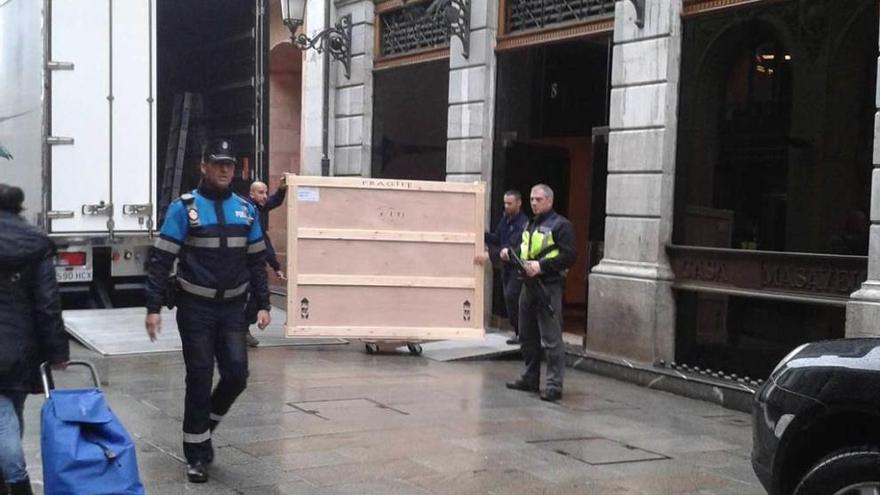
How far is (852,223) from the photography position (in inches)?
333

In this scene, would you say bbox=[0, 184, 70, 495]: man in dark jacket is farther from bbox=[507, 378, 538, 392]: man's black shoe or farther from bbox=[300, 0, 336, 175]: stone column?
bbox=[300, 0, 336, 175]: stone column

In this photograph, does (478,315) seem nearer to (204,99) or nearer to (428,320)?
(428,320)

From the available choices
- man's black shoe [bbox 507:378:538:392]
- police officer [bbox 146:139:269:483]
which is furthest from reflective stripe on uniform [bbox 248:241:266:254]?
man's black shoe [bbox 507:378:538:392]

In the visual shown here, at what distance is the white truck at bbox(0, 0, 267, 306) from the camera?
9828mm

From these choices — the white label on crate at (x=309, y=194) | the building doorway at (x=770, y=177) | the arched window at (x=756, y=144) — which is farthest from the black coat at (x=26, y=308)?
the arched window at (x=756, y=144)

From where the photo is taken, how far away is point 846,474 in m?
4.02

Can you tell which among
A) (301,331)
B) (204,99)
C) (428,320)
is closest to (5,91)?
(204,99)

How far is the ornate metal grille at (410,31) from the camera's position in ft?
45.8

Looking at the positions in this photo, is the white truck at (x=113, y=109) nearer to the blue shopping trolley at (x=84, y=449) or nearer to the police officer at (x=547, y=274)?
the police officer at (x=547, y=274)

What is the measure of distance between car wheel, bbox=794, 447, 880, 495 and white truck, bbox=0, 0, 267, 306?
7691 millimetres

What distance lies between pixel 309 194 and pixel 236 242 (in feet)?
14.0

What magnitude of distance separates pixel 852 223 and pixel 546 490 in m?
4.09

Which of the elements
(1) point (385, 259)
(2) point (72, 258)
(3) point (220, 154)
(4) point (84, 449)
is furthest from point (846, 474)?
(2) point (72, 258)

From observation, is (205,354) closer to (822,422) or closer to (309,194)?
(822,422)
